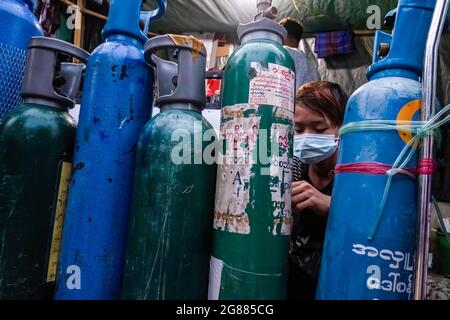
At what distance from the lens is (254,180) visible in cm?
66

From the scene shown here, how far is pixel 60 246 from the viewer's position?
79 centimetres

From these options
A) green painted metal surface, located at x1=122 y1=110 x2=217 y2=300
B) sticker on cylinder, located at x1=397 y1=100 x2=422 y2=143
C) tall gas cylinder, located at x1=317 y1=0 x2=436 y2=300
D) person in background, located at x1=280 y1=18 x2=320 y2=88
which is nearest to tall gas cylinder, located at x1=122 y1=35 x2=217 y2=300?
green painted metal surface, located at x1=122 y1=110 x2=217 y2=300

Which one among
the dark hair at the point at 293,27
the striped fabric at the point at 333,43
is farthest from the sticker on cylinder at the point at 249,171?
the striped fabric at the point at 333,43

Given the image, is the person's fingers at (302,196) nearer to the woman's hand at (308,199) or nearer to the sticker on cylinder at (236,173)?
the woman's hand at (308,199)

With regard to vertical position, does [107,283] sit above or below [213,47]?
below

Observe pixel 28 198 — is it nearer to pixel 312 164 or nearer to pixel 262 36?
pixel 262 36

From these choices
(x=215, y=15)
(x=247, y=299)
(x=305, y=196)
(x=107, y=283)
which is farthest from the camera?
(x=215, y=15)

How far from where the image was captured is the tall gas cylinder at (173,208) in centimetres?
66

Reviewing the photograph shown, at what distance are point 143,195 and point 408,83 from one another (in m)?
0.58

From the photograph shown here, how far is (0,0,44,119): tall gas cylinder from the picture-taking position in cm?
94

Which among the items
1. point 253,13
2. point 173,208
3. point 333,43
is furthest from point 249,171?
point 253,13
